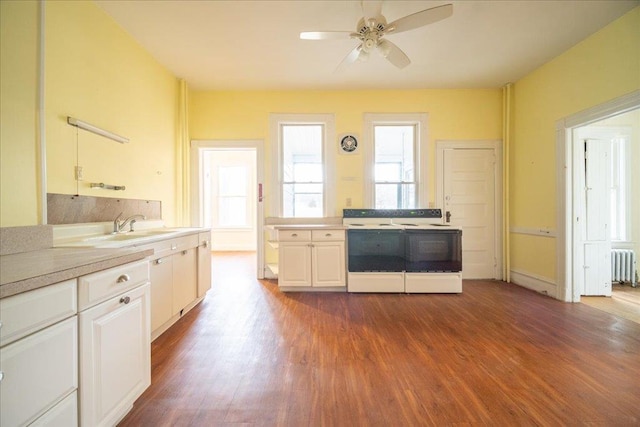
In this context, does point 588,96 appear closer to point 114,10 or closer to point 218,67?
point 218,67

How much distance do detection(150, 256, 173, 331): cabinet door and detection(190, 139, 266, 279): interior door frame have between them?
5.77 feet

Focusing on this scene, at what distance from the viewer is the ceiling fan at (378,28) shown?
209 cm

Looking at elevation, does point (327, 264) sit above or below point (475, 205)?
below

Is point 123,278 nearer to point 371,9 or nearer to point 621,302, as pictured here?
point 371,9

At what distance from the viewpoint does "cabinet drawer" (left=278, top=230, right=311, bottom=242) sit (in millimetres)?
3498

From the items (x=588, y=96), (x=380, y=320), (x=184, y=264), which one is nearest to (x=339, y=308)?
(x=380, y=320)

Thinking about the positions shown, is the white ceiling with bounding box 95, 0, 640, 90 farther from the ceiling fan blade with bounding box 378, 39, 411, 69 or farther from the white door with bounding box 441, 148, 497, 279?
the white door with bounding box 441, 148, 497, 279

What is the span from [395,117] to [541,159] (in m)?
2.09

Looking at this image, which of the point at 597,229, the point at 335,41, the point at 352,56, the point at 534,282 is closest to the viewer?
the point at 352,56

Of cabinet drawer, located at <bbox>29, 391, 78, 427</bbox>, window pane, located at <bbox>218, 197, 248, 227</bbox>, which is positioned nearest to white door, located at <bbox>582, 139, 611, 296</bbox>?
cabinet drawer, located at <bbox>29, 391, 78, 427</bbox>

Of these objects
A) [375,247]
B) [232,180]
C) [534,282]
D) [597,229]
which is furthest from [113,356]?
[232,180]

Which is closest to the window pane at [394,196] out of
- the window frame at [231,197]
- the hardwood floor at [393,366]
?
the hardwood floor at [393,366]

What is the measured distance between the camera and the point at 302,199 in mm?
4227

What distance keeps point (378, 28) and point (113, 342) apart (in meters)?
2.96
